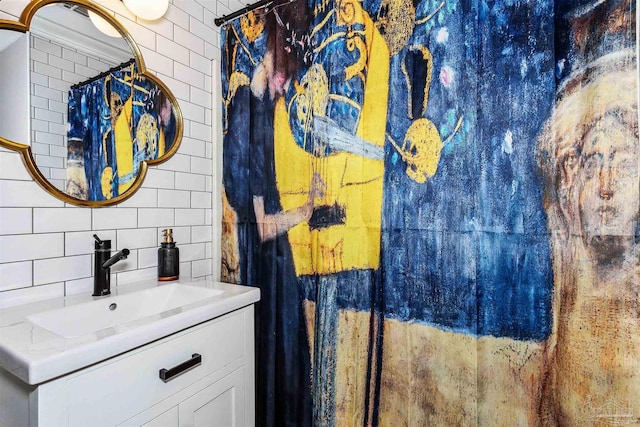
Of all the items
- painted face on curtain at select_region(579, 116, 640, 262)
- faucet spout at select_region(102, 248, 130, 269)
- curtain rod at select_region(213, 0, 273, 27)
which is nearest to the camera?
painted face on curtain at select_region(579, 116, 640, 262)

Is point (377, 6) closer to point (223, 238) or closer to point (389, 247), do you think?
point (389, 247)

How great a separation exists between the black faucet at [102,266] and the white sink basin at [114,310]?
50mm

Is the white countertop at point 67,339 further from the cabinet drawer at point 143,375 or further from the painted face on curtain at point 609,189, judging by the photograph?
the painted face on curtain at point 609,189

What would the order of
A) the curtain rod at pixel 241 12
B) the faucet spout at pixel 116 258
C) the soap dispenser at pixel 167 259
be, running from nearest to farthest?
the faucet spout at pixel 116 258 < the soap dispenser at pixel 167 259 < the curtain rod at pixel 241 12

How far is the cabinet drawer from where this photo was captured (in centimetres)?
77

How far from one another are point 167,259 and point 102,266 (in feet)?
0.84

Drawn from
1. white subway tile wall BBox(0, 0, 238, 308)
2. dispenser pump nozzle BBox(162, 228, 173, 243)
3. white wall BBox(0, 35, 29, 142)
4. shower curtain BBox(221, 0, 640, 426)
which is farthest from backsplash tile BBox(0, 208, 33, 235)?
shower curtain BBox(221, 0, 640, 426)

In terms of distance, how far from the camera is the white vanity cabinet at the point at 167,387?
0.74 metres

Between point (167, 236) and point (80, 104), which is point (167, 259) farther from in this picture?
point (80, 104)

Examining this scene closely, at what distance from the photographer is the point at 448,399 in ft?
3.67

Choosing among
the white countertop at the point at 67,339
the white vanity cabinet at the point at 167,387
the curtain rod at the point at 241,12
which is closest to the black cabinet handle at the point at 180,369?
the white vanity cabinet at the point at 167,387

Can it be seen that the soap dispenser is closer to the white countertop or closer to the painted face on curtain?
the white countertop

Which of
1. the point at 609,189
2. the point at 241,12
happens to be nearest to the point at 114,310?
the point at 241,12

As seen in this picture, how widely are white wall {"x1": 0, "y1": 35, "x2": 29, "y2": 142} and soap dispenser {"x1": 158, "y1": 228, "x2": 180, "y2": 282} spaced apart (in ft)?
1.85
